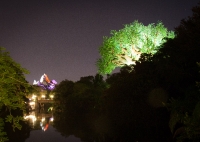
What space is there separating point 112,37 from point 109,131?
15041mm

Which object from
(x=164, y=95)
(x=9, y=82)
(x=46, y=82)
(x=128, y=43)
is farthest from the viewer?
(x=46, y=82)

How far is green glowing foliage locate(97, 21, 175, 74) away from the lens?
28.0m

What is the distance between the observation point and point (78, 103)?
3519cm

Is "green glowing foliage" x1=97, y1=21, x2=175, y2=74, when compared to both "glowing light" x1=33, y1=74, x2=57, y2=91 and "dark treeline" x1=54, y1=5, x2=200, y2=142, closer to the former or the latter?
"dark treeline" x1=54, y1=5, x2=200, y2=142

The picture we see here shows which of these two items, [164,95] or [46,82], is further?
[46,82]

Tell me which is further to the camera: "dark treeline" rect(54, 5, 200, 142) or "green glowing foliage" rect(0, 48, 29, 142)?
"dark treeline" rect(54, 5, 200, 142)

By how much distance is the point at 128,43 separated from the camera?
92.3 ft

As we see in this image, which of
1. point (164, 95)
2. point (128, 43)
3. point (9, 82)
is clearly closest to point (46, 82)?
point (128, 43)

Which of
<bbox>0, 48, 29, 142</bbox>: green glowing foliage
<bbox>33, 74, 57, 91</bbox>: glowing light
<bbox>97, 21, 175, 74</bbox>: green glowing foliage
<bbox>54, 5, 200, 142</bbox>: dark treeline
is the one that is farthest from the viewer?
<bbox>33, 74, 57, 91</bbox>: glowing light

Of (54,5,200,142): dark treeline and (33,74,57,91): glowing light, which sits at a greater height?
(33,74,57,91): glowing light

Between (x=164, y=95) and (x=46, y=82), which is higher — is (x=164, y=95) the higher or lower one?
the lower one

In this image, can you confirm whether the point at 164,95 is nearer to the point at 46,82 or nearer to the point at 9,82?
the point at 9,82

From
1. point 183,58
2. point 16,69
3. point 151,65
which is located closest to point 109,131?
point 151,65

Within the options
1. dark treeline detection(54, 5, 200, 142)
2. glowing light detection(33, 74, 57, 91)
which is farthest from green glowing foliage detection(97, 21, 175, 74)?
glowing light detection(33, 74, 57, 91)
